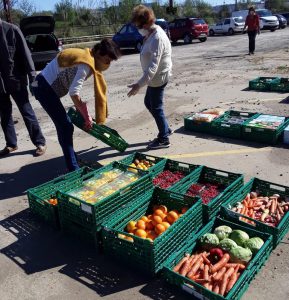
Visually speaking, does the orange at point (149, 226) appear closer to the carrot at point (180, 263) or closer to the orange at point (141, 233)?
the orange at point (141, 233)

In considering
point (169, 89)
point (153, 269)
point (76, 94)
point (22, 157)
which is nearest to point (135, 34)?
point (169, 89)

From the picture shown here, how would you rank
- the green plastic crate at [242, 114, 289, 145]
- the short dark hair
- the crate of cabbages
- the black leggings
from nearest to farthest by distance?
the short dark hair < the green plastic crate at [242, 114, 289, 145] < the crate of cabbages < the black leggings

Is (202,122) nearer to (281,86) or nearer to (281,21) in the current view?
(281,86)

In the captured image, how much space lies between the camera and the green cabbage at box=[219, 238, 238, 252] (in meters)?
3.50

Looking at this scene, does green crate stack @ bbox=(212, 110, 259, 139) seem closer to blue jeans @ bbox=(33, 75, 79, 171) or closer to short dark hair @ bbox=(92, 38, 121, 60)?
blue jeans @ bbox=(33, 75, 79, 171)

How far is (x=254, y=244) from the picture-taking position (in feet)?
11.6

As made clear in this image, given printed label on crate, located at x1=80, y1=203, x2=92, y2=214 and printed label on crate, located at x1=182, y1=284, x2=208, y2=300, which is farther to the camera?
printed label on crate, located at x1=80, y1=203, x2=92, y2=214

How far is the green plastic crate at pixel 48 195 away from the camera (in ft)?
14.2

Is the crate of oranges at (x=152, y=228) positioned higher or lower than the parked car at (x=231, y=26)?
lower

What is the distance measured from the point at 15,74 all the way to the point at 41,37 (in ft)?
38.1

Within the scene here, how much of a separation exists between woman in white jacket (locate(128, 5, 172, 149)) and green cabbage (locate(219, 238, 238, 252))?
108 inches

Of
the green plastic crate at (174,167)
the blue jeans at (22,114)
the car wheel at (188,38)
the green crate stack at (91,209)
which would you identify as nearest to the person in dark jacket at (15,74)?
the blue jeans at (22,114)

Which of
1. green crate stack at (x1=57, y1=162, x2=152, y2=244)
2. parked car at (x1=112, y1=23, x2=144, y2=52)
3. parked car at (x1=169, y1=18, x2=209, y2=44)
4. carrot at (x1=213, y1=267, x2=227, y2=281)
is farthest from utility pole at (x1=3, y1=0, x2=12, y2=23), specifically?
carrot at (x1=213, y1=267, x2=227, y2=281)

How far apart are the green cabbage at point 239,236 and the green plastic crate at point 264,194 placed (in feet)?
0.69
